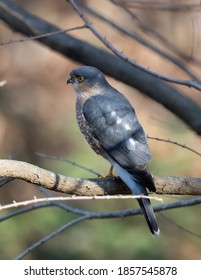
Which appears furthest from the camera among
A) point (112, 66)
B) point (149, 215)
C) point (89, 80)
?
point (89, 80)

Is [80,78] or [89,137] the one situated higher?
[80,78]

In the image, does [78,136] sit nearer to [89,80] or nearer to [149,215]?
[89,80]

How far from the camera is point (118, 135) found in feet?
13.9

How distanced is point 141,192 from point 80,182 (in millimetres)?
479

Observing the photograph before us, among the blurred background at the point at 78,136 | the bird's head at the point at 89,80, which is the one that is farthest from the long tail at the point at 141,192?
the blurred background at the point at 78,136

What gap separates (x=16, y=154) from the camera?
9.68 metres

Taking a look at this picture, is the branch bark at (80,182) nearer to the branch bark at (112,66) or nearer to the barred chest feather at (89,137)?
the barred chest feather at (89,137)

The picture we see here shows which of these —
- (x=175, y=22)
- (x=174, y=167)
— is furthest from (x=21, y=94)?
(x=174, y=167)

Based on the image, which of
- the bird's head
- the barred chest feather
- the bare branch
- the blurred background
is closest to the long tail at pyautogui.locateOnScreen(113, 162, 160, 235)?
the barred chest feather

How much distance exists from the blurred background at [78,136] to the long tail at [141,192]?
253 centimetres

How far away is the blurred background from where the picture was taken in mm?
7223

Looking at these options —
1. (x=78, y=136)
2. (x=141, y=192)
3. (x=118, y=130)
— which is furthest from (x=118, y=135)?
(x=78, y=136)

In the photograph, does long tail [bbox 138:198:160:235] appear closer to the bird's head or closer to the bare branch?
the bare branch

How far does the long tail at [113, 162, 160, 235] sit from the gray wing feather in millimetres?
57
